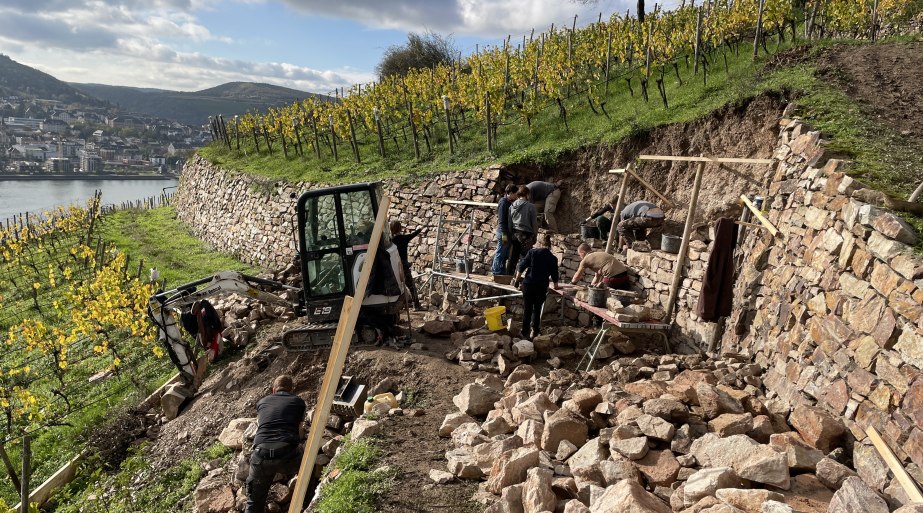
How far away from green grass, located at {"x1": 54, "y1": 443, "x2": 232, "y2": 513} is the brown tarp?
20.7ft

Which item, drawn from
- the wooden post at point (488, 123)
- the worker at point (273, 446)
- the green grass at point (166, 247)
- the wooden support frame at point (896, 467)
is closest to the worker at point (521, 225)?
the wooden post at point (488, 123)

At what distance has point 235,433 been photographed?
23.4 feet

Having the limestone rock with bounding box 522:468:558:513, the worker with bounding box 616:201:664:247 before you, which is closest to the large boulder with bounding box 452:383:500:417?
the limestone rock with bounding box 522:468:558:513

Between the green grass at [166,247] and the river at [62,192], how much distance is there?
25.2 metres

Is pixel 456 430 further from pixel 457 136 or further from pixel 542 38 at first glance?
pixel 542 38

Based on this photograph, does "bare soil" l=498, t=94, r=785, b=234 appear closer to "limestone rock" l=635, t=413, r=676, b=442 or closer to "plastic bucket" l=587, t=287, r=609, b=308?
"plastic bucket" l=587, t=287, r=609, b=308

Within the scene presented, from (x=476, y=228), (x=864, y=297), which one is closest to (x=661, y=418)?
(x=864, y=297)

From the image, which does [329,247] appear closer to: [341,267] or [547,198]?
[341,267]

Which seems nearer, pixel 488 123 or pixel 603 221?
pixel 603 221

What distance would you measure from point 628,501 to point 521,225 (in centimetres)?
669

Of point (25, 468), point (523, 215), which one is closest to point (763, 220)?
point (523, 215)

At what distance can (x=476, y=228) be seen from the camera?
12.6m

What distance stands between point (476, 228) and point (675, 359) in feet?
21.4

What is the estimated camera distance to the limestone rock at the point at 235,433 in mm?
6988
